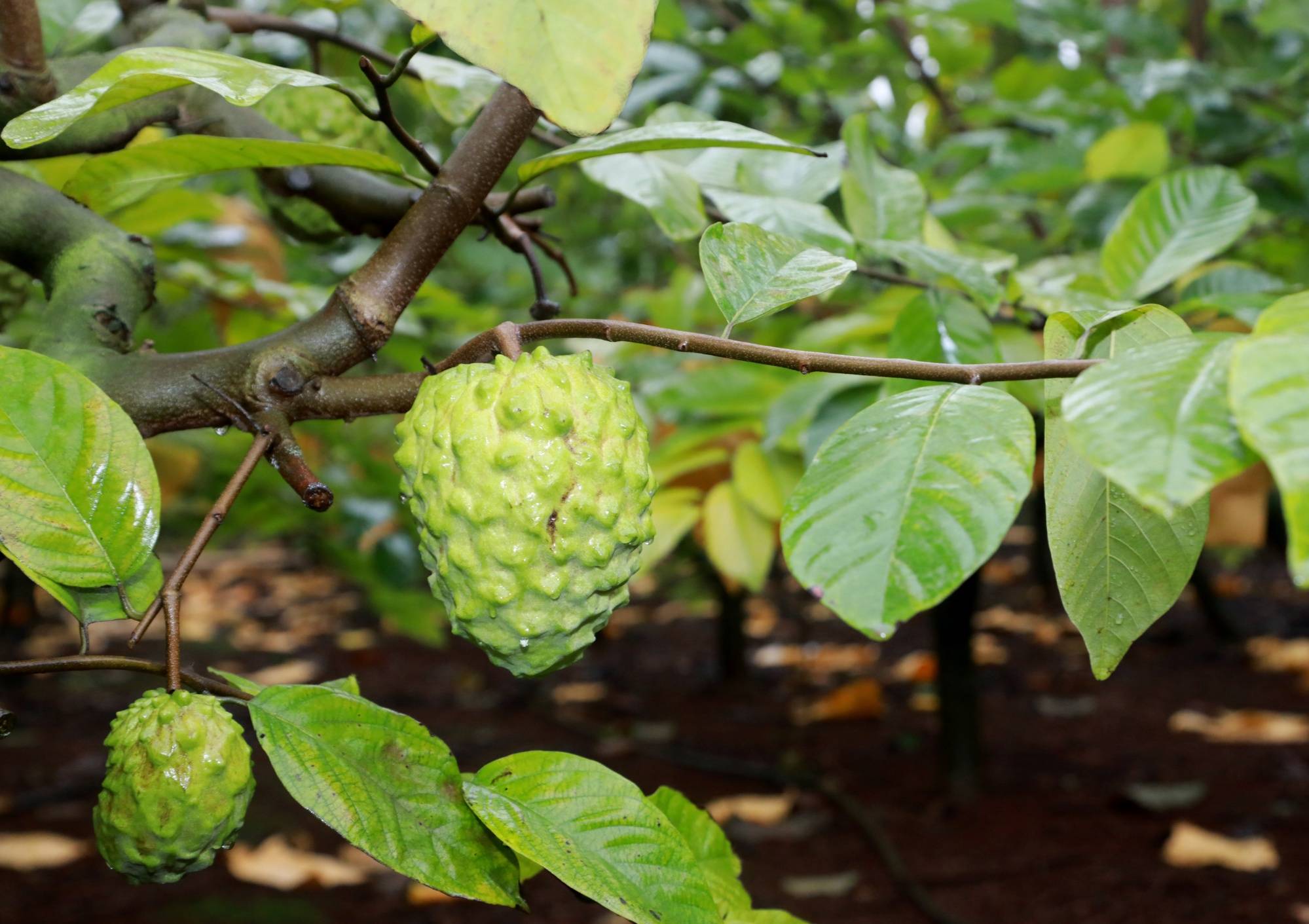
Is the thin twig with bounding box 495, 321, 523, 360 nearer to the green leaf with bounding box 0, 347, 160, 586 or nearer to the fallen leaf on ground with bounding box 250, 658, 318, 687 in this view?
the green leaf with bounding box 0, 347, 160, 586

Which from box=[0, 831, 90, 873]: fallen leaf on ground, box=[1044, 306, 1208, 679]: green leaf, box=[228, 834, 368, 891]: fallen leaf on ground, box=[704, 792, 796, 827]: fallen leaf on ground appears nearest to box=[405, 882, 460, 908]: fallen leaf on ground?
box=[228, 834, 368, 891]: fallen leaf on ground

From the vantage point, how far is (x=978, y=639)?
4641 mm

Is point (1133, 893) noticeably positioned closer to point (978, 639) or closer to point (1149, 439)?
point (1149, 439)

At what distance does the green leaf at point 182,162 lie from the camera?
2.02 ft

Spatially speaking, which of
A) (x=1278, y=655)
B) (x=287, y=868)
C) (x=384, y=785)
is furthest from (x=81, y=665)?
(x=1278, y=655)

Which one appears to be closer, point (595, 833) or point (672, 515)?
point (595, 833)

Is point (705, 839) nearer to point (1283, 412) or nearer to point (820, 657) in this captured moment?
point (1283, 412)

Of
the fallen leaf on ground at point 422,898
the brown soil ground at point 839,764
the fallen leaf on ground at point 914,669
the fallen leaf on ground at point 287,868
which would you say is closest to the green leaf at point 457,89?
the brown soil ground at point 839,764

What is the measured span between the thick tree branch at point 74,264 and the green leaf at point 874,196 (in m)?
0.65

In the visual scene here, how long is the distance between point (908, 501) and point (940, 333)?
528 mm

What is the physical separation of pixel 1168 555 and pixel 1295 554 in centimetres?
24

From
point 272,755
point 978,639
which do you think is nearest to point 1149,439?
point 272,755

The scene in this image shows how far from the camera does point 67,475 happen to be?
1.87ft

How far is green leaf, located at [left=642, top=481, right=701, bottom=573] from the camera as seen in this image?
1.39 meters
